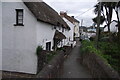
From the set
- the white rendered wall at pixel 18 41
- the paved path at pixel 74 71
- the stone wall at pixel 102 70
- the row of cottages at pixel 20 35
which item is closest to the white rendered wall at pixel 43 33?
the row of cottages at pixel 20 35

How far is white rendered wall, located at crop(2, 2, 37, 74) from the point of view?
49.0 ft

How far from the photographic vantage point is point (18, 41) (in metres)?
15.4

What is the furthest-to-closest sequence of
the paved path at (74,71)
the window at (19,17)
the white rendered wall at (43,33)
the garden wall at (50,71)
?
the white rendered wall at (43,33)
the window at (19,17)
the paved path at (74,71)
the garden wall at (50,71)

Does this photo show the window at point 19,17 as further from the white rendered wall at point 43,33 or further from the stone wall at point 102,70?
the stone wall at point 102,70

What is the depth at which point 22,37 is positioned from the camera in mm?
15234

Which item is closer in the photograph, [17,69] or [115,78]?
[115,78]

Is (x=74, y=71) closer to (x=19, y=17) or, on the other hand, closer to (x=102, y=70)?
(x=102, y=70)

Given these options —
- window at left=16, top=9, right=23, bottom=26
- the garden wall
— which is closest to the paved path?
the garden wall

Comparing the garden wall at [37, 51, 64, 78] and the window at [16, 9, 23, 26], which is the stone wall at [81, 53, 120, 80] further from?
the window at [16, 9, 23, 26]

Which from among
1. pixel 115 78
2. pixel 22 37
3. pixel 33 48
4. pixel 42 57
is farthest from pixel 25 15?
pixel 115 78

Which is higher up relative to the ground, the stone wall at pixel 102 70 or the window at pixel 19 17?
the window at pixel 19 17

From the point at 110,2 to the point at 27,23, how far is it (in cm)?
1361

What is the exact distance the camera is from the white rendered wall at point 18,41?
14.9 meters

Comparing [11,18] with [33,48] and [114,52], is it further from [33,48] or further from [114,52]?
[114,52]
